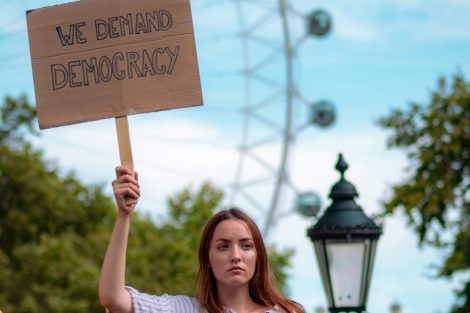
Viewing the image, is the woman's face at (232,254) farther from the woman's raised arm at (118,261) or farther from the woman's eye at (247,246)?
the woman's raised arm at (118,261)

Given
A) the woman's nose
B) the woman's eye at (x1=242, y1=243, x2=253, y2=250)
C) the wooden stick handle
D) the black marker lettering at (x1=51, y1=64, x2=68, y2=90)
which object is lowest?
the woman's nose

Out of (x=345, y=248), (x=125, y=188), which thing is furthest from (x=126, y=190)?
(x=345, y=248)

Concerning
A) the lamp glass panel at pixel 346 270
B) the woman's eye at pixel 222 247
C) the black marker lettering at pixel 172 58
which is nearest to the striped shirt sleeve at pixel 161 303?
the woman's eye at pixel 222 247

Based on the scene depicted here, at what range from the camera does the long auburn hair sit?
602 centimetres

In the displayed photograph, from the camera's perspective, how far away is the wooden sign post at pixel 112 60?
21.2 ft

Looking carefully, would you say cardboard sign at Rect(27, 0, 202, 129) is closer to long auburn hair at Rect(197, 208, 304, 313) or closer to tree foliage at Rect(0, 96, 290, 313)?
long auburn hair at Rect(197, 208, 304, 313)

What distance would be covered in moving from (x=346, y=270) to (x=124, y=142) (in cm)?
513

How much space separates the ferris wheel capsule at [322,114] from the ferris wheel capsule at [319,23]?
1.98m

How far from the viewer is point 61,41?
6.54m

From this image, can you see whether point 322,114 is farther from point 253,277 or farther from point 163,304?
point 163,304

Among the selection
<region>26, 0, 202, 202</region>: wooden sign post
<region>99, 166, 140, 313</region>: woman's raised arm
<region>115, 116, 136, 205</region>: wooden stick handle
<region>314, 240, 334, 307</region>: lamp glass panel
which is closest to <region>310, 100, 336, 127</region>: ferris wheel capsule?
<region>314, 240, 334, 307</region>: lamp glass panel

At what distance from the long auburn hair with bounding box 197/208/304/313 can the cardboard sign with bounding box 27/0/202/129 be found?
56 centimetres

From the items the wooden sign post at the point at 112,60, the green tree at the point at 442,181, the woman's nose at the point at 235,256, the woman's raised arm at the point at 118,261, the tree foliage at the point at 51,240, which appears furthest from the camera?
the tree foliage at the point at 51,240

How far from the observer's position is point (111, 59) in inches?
256
